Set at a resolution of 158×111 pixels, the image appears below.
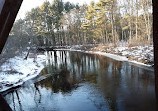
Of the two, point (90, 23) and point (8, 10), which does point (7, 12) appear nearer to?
point (8, 10)

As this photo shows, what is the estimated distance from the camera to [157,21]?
123 centimetres

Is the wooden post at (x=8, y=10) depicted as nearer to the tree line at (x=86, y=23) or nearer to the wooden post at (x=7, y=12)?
the wooden post at (x=7, y=12)

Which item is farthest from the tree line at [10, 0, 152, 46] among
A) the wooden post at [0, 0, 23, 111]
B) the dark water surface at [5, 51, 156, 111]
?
the wooden post at [0, 0, 23, 111]

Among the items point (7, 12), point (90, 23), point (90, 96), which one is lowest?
point (90, 96)

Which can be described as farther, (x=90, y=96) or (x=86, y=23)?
(x=86, y=23)

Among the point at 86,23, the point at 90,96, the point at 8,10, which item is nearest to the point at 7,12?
the point at 8,10

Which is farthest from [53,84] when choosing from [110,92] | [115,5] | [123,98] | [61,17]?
[61,17]

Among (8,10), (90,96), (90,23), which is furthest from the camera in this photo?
(90,23)

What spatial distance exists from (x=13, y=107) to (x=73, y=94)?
2.97 meters

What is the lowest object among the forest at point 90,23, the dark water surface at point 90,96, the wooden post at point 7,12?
the dark water surface at point 90,96

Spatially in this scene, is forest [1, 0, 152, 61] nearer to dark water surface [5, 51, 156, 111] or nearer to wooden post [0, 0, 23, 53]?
dark water surface [5, 51, 156, 111]

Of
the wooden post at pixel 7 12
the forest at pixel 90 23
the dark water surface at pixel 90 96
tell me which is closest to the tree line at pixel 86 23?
the forest at pixel 90 23

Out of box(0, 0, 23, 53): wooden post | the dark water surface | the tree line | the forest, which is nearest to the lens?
box(0, 0, 23, 53): wooden post

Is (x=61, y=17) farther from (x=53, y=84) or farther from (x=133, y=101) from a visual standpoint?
(x=133, y=101)
